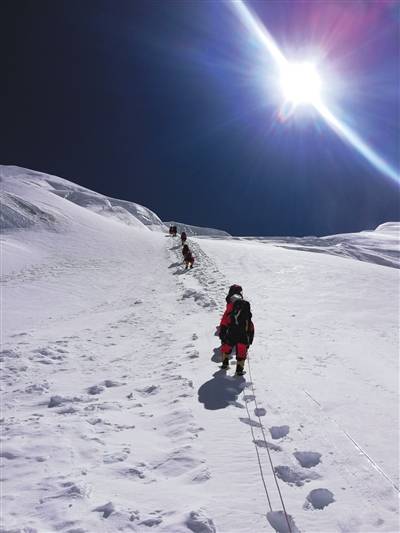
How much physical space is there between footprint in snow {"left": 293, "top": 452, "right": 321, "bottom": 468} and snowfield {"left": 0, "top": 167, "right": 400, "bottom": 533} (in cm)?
1

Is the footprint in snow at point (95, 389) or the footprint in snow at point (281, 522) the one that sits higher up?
the footprint in snow at point (95, 389)

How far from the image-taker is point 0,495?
4.18m

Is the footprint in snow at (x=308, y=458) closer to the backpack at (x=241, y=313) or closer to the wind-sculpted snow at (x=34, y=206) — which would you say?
the backpack at (x=241, y=313)

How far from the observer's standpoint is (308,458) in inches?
189

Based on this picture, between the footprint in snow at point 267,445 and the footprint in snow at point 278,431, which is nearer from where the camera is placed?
the footprint in snow at point 267,445

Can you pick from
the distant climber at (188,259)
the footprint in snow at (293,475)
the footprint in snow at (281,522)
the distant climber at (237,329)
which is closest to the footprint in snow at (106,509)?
the footprint in snow at (281,522)

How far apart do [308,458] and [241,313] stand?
3429 mm

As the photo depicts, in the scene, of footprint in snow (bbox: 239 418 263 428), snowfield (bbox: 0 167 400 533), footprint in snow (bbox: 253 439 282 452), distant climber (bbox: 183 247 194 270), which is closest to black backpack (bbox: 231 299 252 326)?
snowfield (bbox: 0 167 400 533)

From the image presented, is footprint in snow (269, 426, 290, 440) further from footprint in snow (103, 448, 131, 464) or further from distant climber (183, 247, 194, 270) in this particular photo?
distant climber (183, 247, 194, 270)

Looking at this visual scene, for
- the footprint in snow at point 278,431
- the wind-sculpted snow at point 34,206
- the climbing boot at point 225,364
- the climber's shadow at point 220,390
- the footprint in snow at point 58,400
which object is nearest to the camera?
the footprint in snow at point 278,431

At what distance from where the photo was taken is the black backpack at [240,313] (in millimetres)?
7785

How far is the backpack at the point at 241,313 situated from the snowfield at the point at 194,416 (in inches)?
42.7

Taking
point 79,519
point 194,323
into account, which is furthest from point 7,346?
point 79,519

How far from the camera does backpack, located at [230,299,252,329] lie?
25.5 feet
